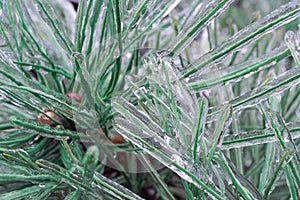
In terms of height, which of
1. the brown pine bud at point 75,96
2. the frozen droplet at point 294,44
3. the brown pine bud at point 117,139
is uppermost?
the frozen droplet at point 294,44

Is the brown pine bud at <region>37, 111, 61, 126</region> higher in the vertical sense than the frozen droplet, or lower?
lower

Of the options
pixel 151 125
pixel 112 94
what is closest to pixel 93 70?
pixel 112 94

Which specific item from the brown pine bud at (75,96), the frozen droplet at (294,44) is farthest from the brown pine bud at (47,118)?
the frozen droplet at (294,44)

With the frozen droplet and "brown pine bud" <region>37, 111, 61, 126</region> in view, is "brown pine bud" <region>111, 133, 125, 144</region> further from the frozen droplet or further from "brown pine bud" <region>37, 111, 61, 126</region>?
the frozen droplet

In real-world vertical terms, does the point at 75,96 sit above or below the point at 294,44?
below

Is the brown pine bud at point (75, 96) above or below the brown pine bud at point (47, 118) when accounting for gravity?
above

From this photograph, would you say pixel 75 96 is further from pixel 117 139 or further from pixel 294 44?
pixel 294 44

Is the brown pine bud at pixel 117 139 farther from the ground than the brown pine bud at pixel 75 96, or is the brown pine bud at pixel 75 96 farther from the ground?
the brown pine bud at pixel 75 96

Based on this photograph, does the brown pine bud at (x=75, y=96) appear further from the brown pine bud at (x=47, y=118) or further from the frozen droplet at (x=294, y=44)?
the frozen droplet at (x=294, y=44)

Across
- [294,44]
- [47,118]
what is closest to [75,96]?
[47,118]

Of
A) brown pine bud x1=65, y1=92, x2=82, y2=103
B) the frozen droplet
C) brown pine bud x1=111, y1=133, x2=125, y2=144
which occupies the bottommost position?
brown pine bud x1=111, y1=133, x2=125, y2=144

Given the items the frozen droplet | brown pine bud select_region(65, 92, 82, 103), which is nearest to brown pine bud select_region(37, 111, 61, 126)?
brown pine bud select_region(65, 92, 82, 103)
